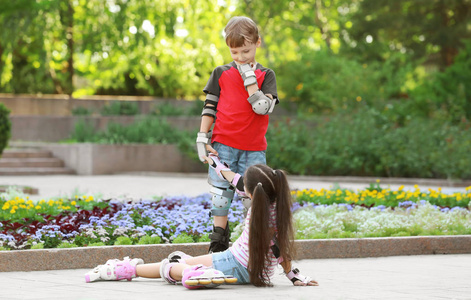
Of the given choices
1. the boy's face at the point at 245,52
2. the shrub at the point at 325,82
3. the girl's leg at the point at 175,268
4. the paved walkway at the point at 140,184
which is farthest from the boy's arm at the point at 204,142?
the shrub at the point at 325,82

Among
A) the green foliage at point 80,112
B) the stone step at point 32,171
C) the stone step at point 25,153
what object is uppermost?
the green foliage at point 80,112

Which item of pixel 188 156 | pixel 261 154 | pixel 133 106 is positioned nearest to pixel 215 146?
pixel 261 154

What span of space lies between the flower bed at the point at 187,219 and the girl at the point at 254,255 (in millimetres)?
1510

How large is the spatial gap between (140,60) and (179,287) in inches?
1054

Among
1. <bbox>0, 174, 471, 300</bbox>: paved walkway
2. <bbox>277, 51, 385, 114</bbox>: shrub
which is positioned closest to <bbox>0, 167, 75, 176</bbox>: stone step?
<bbox>277, 51, 385, 114</bbox>: shrub

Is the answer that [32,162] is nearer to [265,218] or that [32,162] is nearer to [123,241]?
[123,241]

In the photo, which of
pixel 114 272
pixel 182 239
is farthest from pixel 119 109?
pixel 114 272

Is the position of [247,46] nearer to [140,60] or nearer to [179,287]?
[179,287]

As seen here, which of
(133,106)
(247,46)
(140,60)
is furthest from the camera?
(140,60)

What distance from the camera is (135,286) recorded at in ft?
19.9

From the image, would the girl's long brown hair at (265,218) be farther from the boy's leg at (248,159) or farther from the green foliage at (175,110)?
the green foliage at (175,110)

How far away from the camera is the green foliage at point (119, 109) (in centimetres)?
2717

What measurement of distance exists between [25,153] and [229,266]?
17.6 m

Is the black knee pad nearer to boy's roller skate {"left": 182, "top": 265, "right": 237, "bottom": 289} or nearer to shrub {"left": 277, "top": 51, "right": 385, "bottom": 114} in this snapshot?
boy's roller skate {"left": 182, "top": 265, "right": 237, "bottom": 289}
